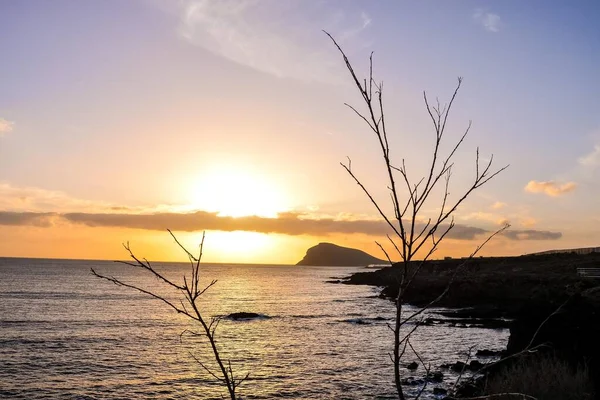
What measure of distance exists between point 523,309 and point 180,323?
4070 centimetres

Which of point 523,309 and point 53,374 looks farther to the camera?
point 53,374

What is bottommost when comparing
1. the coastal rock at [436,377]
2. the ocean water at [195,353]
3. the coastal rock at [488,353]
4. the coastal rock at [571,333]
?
the ocean water at [195,353]

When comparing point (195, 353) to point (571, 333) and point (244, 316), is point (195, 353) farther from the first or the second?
point (571, 333)

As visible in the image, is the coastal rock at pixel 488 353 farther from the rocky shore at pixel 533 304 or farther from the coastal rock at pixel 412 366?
the coastal rock at pixel 412 366

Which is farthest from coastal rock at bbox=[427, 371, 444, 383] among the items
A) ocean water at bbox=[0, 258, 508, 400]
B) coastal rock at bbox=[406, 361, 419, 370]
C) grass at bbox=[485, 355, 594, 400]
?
grass at bbox=[485, 355, 594, 400]

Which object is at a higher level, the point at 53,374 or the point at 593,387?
the point at 593,387

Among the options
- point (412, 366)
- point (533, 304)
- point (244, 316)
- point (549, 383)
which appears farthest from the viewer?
point (244, 316)

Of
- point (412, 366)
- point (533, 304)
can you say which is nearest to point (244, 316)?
point (412, 366)

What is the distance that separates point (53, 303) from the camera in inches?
2697

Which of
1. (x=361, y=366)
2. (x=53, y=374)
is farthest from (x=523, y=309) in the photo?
(x=53, y=374)

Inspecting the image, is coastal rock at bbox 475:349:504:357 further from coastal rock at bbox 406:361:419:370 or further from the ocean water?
coastal rock at bbox 406:361:419:370

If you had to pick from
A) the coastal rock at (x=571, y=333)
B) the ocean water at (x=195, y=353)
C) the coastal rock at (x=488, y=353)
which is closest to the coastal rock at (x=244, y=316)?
the ocean water at (x=195, y=353)

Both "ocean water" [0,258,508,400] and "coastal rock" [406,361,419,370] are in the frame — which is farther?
"coastal rock" [406,361,419,370]

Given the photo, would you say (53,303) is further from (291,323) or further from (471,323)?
(471,323)
